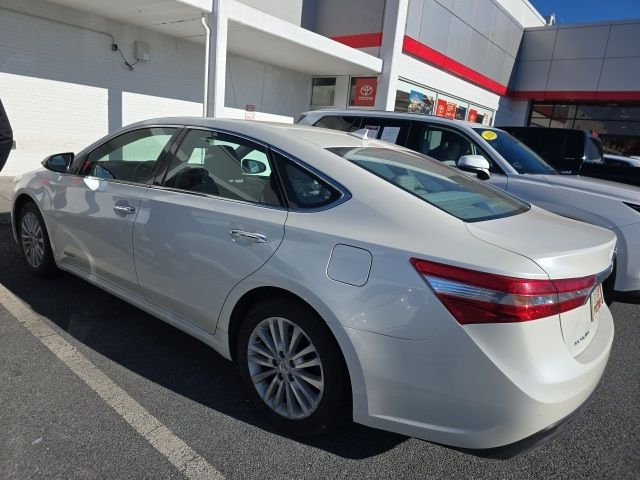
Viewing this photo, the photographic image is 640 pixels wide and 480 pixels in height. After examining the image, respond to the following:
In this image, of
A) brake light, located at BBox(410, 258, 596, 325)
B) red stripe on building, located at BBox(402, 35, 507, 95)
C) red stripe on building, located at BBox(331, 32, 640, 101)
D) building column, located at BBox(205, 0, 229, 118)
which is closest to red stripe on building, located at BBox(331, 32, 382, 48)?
red stripe on building, located at BBox(331, 32, 640, 101)

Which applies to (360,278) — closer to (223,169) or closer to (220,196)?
(220,196)

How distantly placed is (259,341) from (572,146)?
6769 millimetres

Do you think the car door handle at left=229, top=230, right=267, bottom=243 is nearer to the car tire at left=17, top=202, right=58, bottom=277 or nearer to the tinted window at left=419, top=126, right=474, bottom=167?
the car tire at left=17, top=202, right=58, bottom=277

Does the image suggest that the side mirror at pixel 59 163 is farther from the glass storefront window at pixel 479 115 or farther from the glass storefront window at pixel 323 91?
the glass storefront window at pixel 479 115

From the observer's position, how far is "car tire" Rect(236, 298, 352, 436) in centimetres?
229

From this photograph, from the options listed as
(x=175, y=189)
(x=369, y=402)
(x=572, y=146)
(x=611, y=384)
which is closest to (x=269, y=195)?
(x=175, y=189)

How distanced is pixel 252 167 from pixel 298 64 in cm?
1271

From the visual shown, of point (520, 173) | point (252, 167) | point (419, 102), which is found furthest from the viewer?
point (419, 102)

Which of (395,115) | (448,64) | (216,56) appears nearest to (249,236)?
(395,115)

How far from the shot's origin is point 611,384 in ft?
11.2

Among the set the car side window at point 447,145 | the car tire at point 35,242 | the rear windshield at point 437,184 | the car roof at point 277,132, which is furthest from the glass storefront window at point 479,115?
the car tire at point 35,242

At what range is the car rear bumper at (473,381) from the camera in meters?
1.89

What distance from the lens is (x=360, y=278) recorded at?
83.8 inches

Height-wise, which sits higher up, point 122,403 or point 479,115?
point 479,115
